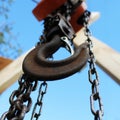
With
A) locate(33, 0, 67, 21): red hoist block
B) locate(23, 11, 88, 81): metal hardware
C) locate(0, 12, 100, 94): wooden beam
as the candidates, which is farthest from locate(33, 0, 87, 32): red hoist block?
locate(23, 11, 88, 81): metal hardware

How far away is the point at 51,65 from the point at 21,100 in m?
0.11

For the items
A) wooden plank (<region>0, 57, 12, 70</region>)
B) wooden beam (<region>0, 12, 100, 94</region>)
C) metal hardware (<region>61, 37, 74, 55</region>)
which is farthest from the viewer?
wooden plank (<region>0, 57, 12, 70</region>)

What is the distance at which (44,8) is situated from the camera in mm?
1593

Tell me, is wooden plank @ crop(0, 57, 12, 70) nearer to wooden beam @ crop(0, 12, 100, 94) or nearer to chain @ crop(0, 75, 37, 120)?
wooden beam @ crop(0, 12, 100, 94)

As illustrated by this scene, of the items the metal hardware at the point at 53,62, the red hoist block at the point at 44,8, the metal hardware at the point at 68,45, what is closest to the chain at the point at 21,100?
the metal hardware at the point at 53,62

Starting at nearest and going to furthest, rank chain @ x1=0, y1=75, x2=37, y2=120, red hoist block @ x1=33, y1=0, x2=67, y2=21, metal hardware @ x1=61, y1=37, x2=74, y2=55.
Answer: chain @ x1=0, y1=75, x2=37, y2=120, metal hardware @ x1=61, y1=37, x2=74, y2=55, red hoist block @ x1=33, y1=0, x2=67, y2=21

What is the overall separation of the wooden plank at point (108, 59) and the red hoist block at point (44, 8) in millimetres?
200

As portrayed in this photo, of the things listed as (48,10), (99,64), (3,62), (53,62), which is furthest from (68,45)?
(3,62)

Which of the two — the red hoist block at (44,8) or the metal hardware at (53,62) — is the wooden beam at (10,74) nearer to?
the red hoist block at (44,8)

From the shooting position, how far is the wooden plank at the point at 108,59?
1.37m

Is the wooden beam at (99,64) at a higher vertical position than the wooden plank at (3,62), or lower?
lower

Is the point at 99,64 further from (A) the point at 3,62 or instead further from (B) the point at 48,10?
(A) the point at 3,62

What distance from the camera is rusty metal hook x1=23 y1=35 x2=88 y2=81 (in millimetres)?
874

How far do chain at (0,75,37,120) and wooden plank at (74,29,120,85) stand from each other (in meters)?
0.50
